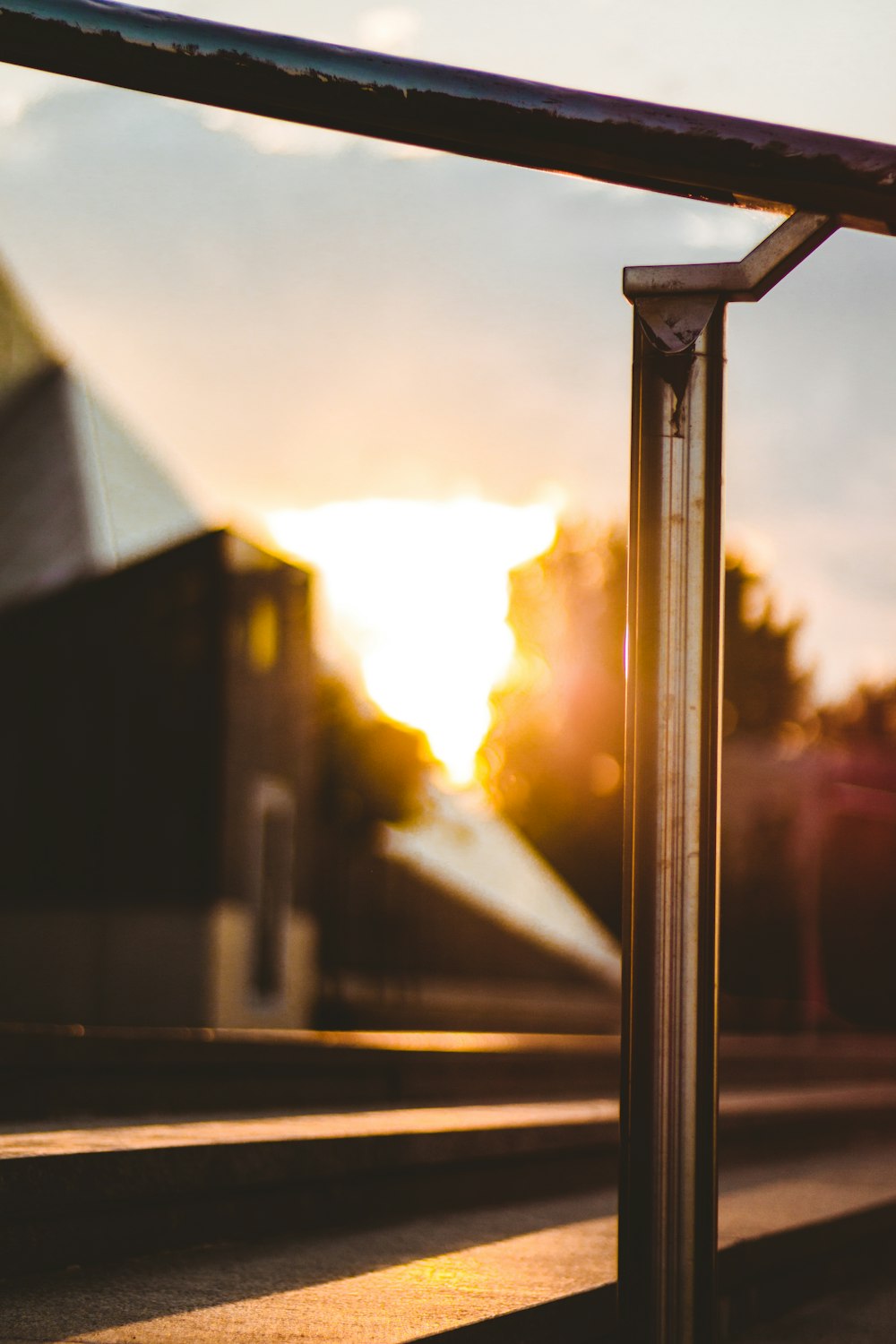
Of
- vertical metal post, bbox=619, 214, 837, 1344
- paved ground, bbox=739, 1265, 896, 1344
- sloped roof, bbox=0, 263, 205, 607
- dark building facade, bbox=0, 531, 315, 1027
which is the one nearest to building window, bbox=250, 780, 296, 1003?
dark building facade, bbox=0, 531, 315, 1027

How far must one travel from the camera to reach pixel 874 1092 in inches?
365

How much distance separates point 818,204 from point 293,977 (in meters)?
18.6

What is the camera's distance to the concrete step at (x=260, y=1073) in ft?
15.2

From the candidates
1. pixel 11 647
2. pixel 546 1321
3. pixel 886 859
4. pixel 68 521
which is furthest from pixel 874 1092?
pixel 68 521

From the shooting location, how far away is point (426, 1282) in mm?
3123

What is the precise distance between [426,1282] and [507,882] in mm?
32154

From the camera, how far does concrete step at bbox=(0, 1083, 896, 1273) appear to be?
9.62ft

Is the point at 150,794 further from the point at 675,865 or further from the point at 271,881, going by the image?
the point at 675,865

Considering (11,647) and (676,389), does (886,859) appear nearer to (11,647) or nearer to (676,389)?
(11,647)

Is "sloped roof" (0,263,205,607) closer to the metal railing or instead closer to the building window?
the building window

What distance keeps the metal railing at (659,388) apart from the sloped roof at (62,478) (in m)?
20.6

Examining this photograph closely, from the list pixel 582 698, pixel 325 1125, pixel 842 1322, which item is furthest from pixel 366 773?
pixel 842 1322

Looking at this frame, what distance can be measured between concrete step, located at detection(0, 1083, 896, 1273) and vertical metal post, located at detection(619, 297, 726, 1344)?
148cm

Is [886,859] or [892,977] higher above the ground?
[886,859]
